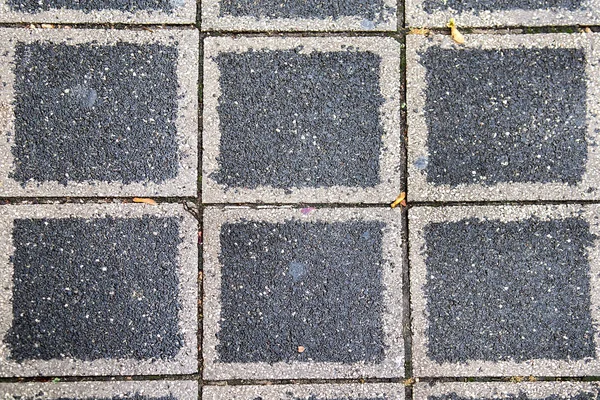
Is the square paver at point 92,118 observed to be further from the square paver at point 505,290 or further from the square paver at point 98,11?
the square paver at point 505,290

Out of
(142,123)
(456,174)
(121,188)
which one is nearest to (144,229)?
(121,188)

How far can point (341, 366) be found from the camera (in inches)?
88.3

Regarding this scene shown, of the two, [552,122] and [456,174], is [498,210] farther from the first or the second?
[552,122]

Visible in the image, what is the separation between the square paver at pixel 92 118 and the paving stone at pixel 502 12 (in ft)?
3.33

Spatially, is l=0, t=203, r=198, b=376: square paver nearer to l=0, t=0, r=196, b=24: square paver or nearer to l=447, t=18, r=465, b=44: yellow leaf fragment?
l=0, t=0, r=196, b=24: square paver

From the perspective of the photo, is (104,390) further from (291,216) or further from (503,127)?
(503,127)

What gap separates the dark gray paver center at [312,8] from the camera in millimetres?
2281

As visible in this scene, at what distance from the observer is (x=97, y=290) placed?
2.21 metres

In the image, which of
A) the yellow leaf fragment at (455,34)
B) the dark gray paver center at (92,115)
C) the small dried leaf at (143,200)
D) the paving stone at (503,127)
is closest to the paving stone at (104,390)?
the small dried leaf at (143,200)

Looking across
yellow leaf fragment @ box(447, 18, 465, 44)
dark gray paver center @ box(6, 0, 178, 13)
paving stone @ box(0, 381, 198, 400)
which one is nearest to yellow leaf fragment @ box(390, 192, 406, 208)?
yellow leaf fragment @ box(447, 18, 465, 44)

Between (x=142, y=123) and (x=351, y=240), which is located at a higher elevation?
(x=142, y=123)

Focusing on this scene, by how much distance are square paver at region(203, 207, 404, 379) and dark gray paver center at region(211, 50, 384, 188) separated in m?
0.21

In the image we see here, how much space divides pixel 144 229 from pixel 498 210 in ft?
4.96

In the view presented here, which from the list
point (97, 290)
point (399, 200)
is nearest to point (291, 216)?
point (399, 200)
